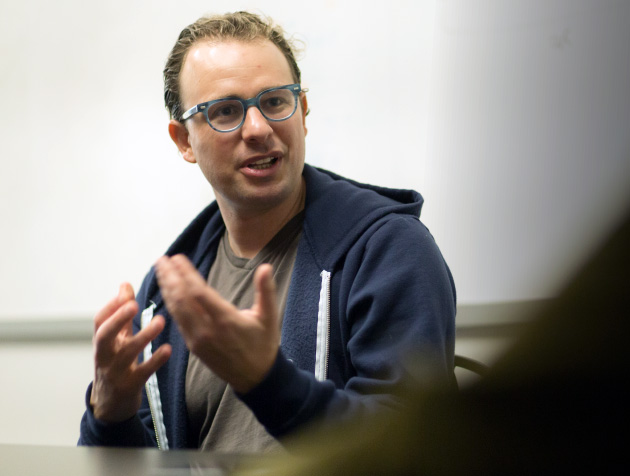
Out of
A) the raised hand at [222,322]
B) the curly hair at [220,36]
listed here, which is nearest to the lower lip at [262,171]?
the curly hair at [220,36]

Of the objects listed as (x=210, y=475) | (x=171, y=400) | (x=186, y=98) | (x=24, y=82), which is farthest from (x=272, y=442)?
(x=24, y=82)

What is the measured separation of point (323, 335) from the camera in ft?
3.09

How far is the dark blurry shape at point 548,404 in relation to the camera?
151 millimetres

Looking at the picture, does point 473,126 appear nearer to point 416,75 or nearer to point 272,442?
point 272,442

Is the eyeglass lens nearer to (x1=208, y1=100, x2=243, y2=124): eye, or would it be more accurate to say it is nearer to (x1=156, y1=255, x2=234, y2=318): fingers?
(x1=208, y1=100, x2=243, y2=124): eye

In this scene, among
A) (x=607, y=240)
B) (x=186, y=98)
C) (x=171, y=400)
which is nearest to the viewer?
(x=607, y=240)

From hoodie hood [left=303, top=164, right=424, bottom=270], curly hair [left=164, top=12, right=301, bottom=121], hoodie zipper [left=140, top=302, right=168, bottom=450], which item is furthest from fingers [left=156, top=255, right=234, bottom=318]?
curly hair [left=164, top=12, right=301, bottom=121]

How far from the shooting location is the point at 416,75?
152 centimetres

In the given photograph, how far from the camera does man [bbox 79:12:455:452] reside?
73cm

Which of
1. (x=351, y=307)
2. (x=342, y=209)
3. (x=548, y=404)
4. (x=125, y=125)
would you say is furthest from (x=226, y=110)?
(x=548, y=404)

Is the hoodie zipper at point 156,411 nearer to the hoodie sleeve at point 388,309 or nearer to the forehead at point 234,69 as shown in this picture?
the hoodie sleeve at point 388,309

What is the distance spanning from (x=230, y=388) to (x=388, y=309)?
0.27 metres

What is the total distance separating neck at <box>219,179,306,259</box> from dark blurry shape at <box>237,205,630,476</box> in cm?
92

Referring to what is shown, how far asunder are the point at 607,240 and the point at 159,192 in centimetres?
161
